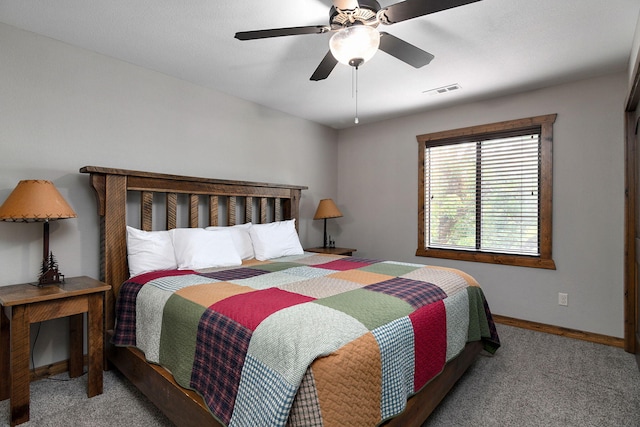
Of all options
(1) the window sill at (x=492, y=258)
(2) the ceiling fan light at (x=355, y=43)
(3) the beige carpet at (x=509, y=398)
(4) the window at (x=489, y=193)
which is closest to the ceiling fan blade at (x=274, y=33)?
(2) the ceiling fan light at (x=355, y=43)

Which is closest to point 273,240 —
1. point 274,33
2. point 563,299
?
point 274,33

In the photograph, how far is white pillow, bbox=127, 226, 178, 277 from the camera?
2.43 metres

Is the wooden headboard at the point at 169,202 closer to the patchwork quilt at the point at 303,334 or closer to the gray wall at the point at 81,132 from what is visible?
the gray wall at the point at 81,132

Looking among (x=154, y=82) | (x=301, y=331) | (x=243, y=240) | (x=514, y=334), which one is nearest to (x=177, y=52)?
(x=154, y=82)

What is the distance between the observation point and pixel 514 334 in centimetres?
312

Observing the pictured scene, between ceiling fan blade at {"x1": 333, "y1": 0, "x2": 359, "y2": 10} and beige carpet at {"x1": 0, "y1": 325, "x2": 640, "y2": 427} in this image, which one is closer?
ceiling fan blade at {"x1": 333, "y1": 0, "x2": 359, "y2": 10}

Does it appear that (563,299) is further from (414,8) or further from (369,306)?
(414,8)

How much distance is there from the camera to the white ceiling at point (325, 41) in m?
2.00

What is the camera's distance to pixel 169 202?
9.56 feet

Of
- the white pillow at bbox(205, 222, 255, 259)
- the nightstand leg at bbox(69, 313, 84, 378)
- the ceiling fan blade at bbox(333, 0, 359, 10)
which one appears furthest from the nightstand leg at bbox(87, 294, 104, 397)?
the ceiling fan blade at bbox(333, 0, 359, 10)

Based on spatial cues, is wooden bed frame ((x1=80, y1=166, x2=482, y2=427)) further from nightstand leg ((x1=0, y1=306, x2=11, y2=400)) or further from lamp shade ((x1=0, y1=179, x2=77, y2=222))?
nightstand leg ((x1=0, y1=306, x2=11, y2=400))

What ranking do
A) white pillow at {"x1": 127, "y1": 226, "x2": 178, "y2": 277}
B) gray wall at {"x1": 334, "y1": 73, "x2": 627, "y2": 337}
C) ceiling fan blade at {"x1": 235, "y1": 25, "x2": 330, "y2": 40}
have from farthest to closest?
gray wall at {"x1": 334, "y1": 73, "x2": 627, "y2": 337}, white pillow at {"x1": 127, "y1": 226, "x2": 178, "y2": 277}, ceiling fan blade at {"x1": 235, "y1": 25, "x2": 330, "y2": 40}

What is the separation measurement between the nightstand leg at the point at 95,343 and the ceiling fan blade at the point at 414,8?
7.82ft

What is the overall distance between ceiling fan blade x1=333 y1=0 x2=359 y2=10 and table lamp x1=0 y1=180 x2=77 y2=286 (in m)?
2.06
